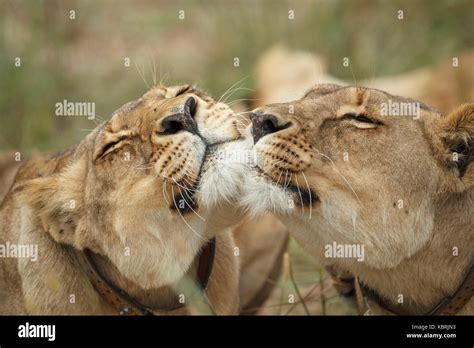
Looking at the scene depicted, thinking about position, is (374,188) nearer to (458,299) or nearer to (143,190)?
(458,299)

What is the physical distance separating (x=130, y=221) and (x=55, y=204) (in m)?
0.47

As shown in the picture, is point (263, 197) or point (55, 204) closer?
point (263, 197)

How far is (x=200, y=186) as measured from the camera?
4164mm

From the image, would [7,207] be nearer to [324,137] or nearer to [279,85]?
[324,137]

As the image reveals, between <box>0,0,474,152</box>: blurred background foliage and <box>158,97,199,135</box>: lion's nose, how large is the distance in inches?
164

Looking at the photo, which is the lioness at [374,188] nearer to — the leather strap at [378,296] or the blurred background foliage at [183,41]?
the leather strap at [378,296]

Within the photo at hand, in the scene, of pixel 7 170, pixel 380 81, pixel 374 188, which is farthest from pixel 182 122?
pixel 380 81

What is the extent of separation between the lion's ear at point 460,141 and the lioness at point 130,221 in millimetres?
985

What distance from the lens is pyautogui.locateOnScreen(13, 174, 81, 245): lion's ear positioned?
4.55 m

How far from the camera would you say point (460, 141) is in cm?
424

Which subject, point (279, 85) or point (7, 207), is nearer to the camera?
point (7, 207)
